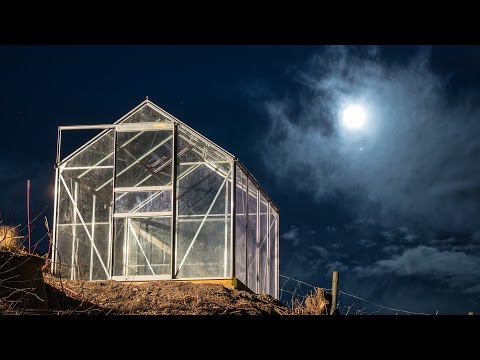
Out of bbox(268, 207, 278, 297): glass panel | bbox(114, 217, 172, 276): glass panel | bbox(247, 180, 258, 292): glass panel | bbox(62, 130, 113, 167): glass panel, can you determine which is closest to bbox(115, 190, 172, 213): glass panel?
bbox(114, 217, 172, 276): glass panel

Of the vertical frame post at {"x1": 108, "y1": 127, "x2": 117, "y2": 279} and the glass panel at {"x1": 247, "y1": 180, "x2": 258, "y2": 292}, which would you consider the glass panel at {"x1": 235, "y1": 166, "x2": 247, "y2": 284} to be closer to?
the glass panel at {"x1": 247, "y1": 180, "x2": 258, "y2": 292}

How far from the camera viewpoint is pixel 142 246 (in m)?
15.9

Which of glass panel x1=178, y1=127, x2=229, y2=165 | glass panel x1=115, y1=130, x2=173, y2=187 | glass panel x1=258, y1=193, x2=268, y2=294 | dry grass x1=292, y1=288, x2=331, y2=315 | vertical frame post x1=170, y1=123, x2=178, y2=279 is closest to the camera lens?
dry grass x1=292, y1=288, x2=331, y2=315

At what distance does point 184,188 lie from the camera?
1605cm

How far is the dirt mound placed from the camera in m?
12.7

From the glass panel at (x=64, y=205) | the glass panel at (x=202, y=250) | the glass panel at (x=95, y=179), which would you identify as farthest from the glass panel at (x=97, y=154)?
the glass panel at (x=202, y=250)

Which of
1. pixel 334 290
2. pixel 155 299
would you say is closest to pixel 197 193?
pixel 155 299

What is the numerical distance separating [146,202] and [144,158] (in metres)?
1.04

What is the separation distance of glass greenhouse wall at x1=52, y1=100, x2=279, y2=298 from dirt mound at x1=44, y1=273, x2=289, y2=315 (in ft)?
2.85

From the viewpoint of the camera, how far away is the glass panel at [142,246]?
15836 mm

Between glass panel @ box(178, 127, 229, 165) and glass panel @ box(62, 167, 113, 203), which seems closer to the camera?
glass panel @ box(178, 127, 229, 165)

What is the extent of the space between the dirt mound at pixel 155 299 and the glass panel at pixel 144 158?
2.41m
